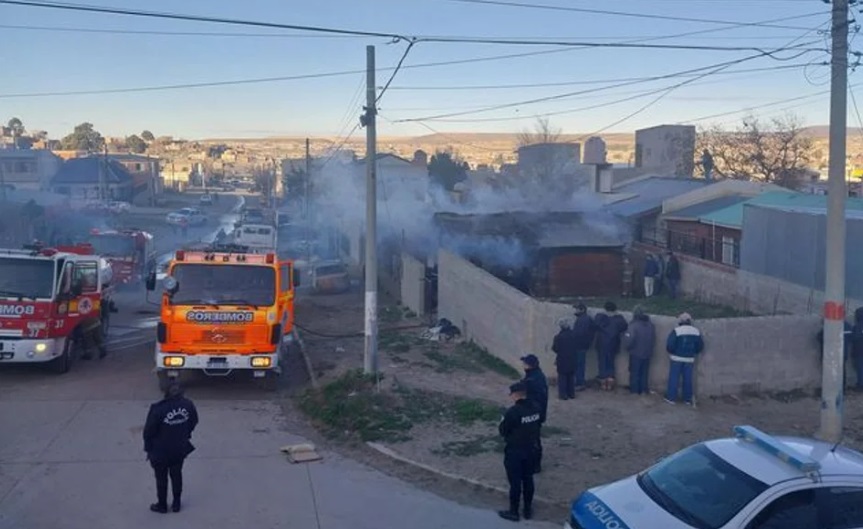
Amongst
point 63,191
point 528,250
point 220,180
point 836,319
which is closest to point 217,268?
point 836,319

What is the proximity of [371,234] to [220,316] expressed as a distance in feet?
9.34

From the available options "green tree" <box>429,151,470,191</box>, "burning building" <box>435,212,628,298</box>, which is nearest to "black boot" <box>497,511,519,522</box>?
"burning building" <box>435,212,628,298</box>

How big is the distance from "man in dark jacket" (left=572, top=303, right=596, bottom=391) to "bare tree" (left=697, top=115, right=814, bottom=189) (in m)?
44.0

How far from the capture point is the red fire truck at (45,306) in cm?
1567

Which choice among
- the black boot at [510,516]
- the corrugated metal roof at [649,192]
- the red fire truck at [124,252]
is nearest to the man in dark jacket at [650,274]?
the corrugated metal roof at [649,192]

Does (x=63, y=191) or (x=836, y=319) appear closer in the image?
(x=836, y=319)

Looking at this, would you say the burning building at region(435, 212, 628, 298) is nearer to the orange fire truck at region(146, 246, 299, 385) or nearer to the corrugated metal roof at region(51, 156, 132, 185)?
the orange fire truck at region(146, 246, 299, 385)

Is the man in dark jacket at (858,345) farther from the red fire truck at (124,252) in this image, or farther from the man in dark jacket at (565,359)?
the red fire truck at (124,252)

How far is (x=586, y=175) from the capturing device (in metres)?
57.1

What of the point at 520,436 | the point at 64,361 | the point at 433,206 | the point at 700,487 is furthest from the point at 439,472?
the point at 433,206

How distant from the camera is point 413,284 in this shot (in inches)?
989

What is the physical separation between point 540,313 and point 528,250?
11253 millimetres

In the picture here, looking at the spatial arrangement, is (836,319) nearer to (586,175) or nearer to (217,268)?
(217,268)

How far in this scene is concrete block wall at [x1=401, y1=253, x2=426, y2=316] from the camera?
24.1 m
